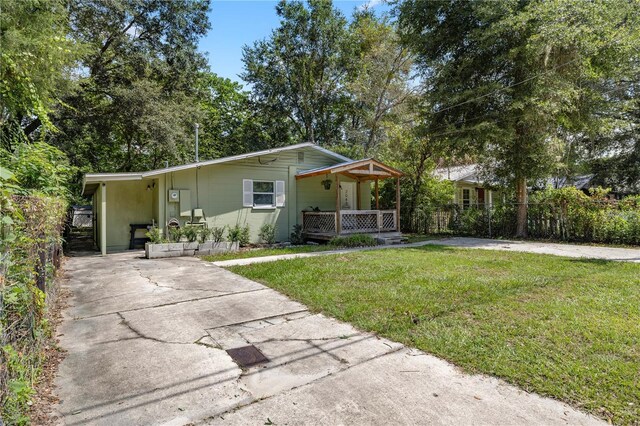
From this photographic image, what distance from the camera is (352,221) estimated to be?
12.8m

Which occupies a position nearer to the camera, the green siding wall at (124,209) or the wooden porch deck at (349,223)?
the green siding wall at (124,209)

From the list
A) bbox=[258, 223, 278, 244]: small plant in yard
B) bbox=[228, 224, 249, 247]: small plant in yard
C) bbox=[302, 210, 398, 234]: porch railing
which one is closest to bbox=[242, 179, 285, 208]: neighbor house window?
bbox=[258, 223, 278, 244]: small plant in yard

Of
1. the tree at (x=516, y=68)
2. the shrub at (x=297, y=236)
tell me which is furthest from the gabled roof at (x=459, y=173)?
the shrub at (x=297, y=236)

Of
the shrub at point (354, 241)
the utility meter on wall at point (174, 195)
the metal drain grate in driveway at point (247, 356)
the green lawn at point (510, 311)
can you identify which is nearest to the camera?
the green lawn at point (510, 311)

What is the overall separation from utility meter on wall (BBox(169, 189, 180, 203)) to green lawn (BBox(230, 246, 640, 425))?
498 centimetres

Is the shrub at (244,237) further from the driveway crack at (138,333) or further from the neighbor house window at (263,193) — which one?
the driveway crack at (138,333)

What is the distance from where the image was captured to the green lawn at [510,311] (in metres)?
2.82

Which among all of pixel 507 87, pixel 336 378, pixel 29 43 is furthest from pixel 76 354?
pixel 507 87

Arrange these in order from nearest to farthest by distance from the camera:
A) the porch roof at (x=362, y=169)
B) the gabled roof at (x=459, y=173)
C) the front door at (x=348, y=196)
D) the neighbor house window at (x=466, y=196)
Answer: the porch roof at (x=362, y=169), the front door at (x=348, y=196), the gabled roof at (x=459, y=173), the neighbor house window at (x=466, y=196)

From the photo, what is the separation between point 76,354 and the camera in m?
3.47

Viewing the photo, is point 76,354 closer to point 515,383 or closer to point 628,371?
point 515,383

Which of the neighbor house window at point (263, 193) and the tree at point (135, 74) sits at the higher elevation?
the tree at point (135, 74)

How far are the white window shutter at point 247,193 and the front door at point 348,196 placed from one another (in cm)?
387

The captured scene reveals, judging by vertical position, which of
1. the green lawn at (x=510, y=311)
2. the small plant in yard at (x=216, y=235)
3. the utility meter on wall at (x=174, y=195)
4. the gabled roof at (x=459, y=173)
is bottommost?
the green lawn at (x=510, y=311)
